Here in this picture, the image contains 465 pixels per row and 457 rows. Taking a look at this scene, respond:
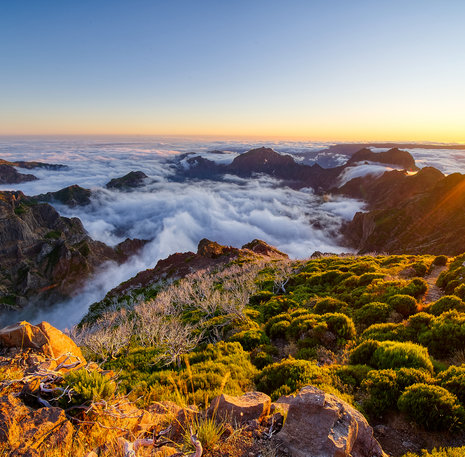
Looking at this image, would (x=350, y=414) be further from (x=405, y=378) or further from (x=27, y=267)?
(x=27, y=267)

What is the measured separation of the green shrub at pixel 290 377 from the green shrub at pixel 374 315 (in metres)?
6.54

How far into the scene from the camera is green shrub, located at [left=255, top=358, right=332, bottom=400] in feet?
25.9

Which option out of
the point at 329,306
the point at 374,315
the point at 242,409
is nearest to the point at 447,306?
the point at 374,315

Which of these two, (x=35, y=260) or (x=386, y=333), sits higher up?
(x=386, y=333)

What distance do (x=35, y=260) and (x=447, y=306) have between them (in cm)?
20784

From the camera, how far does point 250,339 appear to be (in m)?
14.4

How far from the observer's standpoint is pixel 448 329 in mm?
9766

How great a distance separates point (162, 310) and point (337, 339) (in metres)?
19.6

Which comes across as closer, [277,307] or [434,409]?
[434,409]

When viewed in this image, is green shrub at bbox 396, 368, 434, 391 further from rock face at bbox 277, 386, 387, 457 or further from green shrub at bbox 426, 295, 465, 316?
green shrub at bbox 426, 295, 465, 316

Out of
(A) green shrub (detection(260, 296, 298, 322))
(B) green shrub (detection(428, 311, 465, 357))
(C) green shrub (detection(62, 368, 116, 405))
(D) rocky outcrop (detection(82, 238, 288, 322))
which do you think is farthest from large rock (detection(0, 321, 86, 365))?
(D) rocky outcrop (detection(82, 238, 288, 322))

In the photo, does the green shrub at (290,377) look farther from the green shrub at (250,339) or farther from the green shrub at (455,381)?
the green shrub at (250,339)

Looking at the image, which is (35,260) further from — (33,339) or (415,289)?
(415,289)

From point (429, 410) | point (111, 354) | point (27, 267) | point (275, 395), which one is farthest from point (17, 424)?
point (27, 267)
